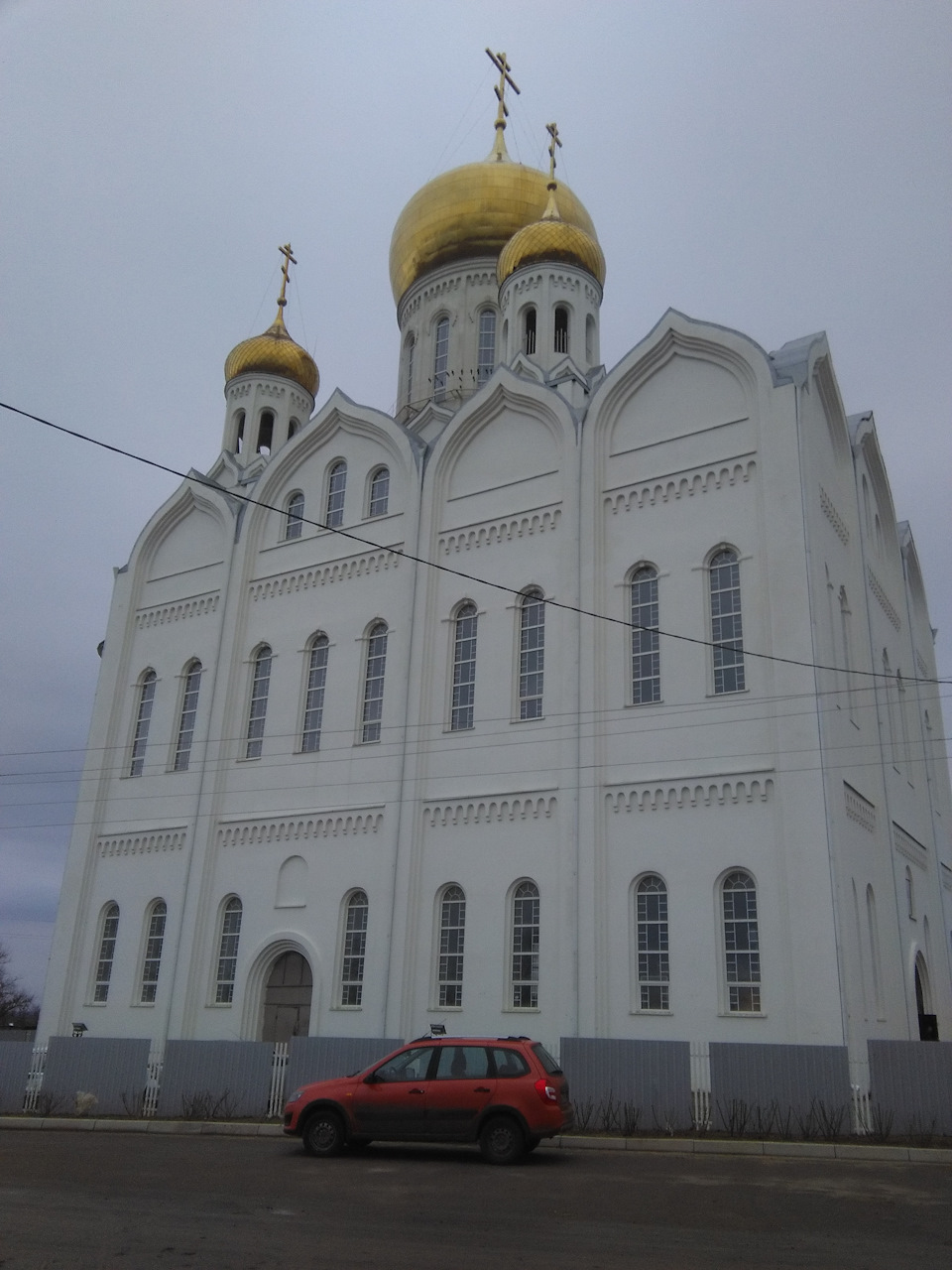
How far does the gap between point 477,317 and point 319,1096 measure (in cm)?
2145

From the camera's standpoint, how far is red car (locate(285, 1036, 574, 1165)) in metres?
10.5

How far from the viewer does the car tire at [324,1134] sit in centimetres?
1106

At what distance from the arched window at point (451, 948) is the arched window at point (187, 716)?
290 inches

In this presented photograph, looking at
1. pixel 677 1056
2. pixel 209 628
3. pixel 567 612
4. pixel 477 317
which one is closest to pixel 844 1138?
pixel 677 1056

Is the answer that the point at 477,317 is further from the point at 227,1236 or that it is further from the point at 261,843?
the point at 227,1236

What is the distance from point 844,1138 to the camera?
12219 millimetres

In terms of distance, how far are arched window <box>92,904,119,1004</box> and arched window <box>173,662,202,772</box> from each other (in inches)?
129

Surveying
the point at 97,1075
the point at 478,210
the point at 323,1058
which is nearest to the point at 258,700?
the point at 97,1075

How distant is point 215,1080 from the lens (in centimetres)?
1523

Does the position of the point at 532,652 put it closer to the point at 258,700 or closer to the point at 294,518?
the point at 258,700

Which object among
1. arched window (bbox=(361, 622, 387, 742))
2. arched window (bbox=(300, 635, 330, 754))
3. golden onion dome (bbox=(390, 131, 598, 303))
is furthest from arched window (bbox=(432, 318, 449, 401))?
arched window (bbox=(361, 622, 387, 742))

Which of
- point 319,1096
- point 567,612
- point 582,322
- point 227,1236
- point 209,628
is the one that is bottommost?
point 227,1236

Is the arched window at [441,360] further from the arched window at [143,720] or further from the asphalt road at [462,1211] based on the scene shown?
the asphalt road at [462,1211]

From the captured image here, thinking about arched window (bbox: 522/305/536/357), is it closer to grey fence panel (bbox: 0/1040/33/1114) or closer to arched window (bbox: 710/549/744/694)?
arched window (bbox: 710/549/744/694)
